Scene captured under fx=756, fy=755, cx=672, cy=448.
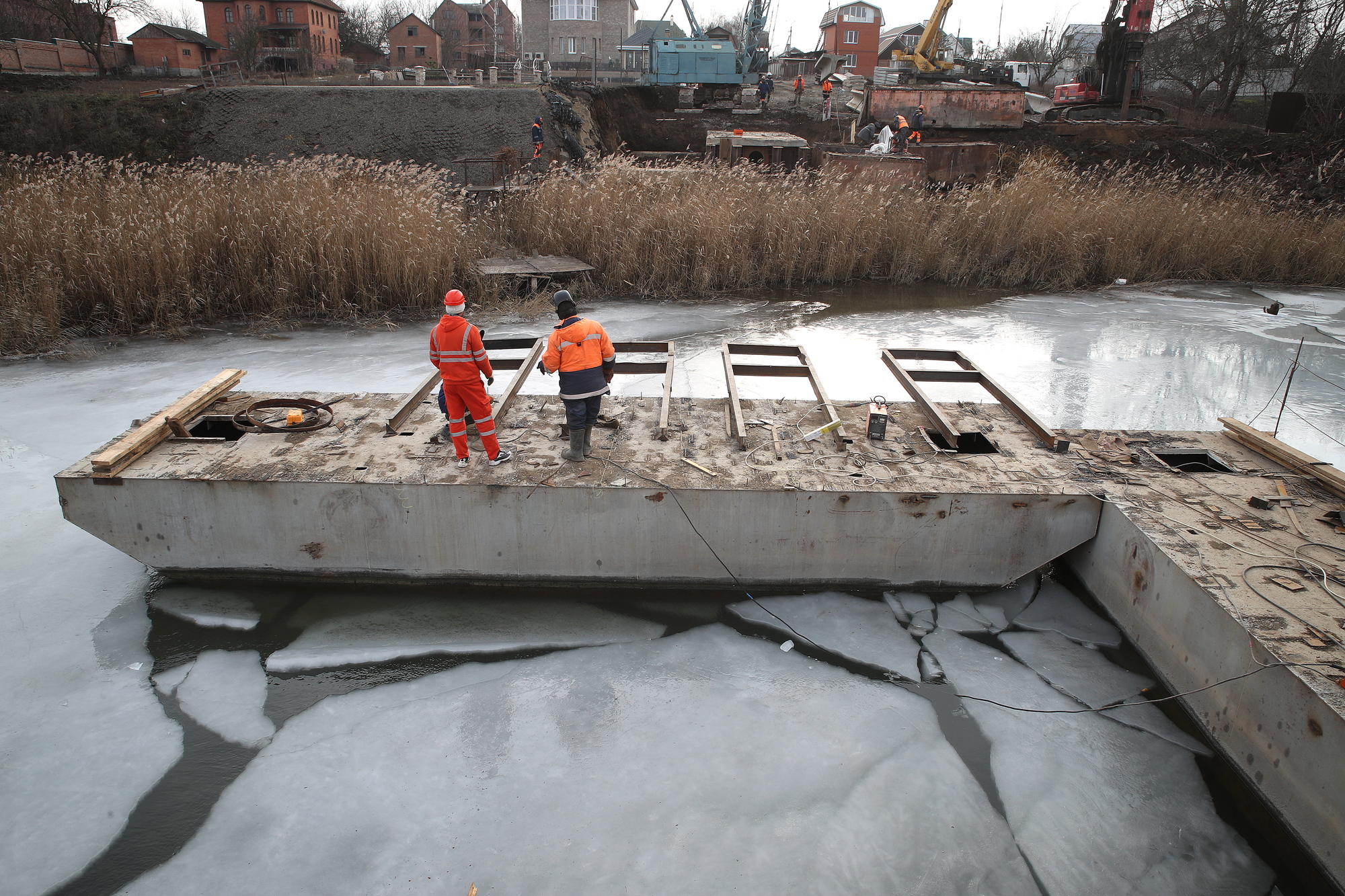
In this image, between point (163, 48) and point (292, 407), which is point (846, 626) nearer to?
point (292, 407)

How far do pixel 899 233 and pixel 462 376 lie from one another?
29.9 feet

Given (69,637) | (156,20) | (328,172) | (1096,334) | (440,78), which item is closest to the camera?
(69,637)

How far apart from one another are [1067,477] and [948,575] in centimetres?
96

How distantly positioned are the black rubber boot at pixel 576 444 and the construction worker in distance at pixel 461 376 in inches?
14.3

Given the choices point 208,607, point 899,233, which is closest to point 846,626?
point 208,607

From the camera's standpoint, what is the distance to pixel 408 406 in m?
5.21

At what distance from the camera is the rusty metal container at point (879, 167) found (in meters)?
13.4

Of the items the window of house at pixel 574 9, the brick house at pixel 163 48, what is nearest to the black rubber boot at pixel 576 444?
the brick house at pixel 163 48

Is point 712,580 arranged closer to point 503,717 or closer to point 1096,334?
point 503,717

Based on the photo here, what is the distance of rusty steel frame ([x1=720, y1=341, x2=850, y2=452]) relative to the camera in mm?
4906

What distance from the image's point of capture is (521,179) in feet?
42.7

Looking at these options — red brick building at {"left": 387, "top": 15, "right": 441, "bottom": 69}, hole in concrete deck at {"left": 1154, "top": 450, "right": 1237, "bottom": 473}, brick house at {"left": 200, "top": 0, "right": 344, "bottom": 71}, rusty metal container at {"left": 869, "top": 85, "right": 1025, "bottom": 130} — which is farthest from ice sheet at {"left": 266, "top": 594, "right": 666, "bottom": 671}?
red brick building at {"left": 387, "top": 15, "right": 441, "bottom": 69}

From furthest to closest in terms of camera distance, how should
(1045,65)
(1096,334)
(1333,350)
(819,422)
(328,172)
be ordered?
(1045,65) → (328,172) → (1096,334) → (1333,350) → (819,422)

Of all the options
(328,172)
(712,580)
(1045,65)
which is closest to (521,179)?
(328,172)
